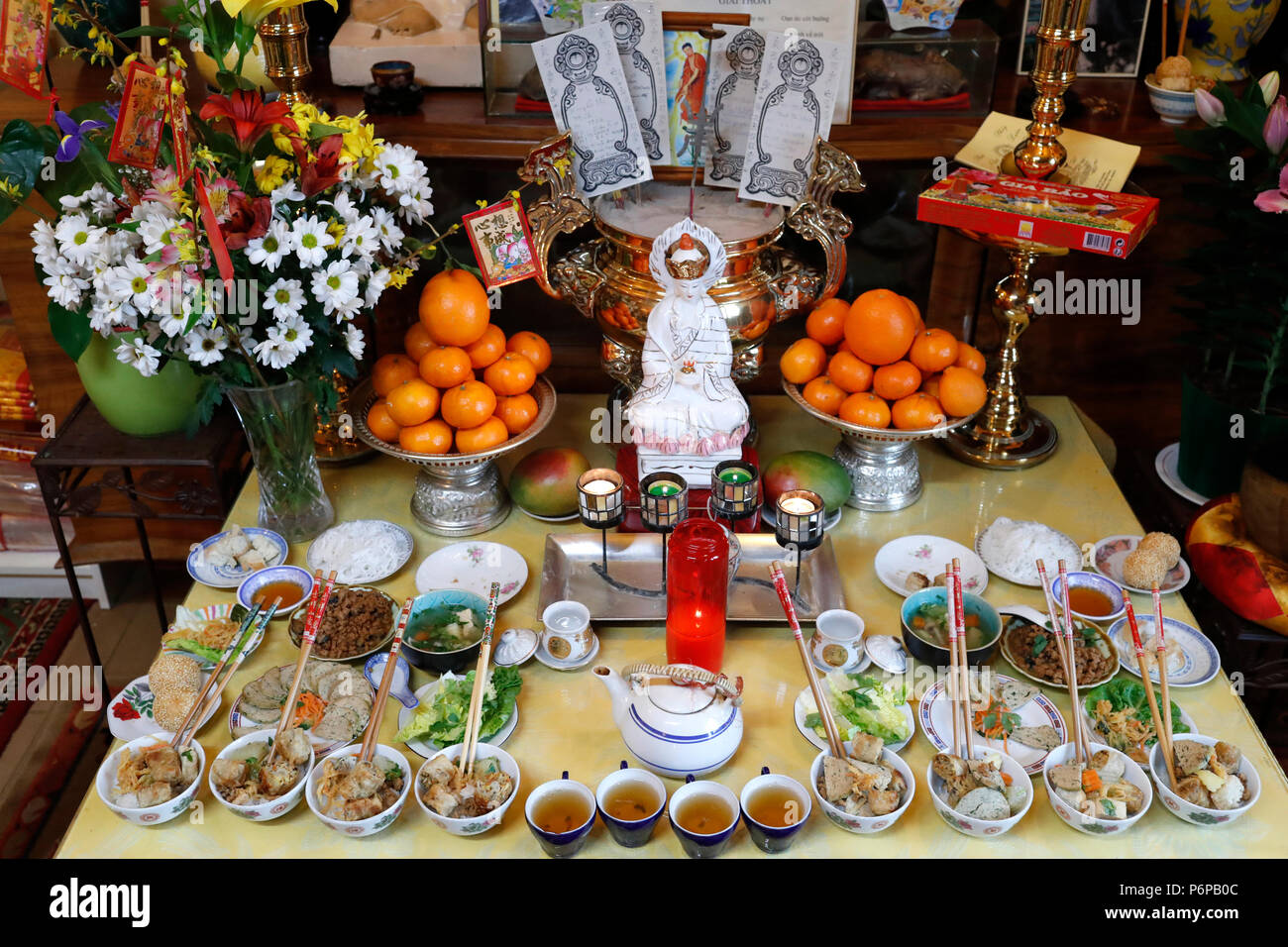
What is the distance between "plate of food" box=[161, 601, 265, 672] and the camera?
161 cm

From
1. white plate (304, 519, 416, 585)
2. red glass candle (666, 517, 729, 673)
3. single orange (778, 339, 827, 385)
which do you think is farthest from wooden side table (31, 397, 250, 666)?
single orange (778, 339, 827, 385)

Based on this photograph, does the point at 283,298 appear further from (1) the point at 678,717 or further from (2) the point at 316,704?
(1) the point at 678,717

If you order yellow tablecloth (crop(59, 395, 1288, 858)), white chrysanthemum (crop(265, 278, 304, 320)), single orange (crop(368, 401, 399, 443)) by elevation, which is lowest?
yellow tablecloth (crop(59, 395, 1288, 858))

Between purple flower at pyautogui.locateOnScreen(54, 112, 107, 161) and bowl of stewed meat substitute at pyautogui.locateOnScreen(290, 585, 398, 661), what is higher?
purple flower at pyautogui.locateOnScreen(54, 112, 107, 161)

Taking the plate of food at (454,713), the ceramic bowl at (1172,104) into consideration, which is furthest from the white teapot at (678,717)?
the ceramic bowl at (1172,104)

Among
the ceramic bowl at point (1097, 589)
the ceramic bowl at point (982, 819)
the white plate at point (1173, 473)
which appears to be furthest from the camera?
the white plate at point (1173, 473)

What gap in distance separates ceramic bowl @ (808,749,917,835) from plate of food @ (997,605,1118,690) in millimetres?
296

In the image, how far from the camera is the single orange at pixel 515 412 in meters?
1.86

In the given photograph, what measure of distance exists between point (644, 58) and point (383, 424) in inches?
30.6

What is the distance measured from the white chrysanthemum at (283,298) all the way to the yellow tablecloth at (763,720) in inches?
18.8

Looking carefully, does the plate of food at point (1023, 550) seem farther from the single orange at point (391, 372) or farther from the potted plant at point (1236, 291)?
the single orange at point (391, 372)

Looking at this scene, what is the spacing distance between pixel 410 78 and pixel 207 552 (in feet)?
3.10

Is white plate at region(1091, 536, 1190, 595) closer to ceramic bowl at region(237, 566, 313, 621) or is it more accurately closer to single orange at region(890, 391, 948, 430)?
single orange at region(890, 391, 948, 430)

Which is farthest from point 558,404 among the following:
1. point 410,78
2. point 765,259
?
point 410,78
